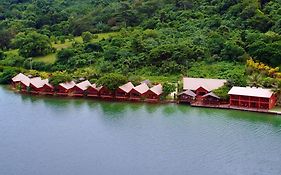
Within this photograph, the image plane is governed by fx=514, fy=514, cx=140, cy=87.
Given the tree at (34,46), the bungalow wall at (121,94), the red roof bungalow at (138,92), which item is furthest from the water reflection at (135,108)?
the tree at (34,46)

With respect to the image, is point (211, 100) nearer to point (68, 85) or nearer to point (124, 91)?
point (124, 91)

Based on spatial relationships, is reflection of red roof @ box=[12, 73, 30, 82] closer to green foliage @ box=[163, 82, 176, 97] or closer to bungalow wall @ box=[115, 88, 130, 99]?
bungalow wall @ box=[115, 88, 130, 99]

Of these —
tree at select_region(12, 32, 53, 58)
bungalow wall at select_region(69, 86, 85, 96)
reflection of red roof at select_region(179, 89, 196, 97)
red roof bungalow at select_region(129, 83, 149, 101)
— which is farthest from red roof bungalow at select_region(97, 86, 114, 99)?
tree at select_region(12, 32, 53, 58)

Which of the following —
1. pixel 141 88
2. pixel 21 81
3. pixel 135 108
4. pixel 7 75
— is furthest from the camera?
pixel 7 75

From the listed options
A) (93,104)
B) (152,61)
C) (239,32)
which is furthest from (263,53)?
(93,104)

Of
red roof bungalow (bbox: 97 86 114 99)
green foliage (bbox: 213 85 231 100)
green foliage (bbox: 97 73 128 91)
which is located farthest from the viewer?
red roof bungalow (bbox: 97 86 114 99)

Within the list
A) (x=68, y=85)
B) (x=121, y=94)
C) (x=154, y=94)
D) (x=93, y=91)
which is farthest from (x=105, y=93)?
(x=154, y=94)
